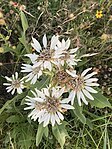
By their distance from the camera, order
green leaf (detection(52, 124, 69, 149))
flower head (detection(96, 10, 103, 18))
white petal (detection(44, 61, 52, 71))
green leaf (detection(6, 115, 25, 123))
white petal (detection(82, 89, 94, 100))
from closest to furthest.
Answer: white petal (detection(44, 61, 52, 71)), white petal (detection(82, 89, 94, 100)), green leaf (detection(52, 124, 69, 149)), green leaf (detection(6, 115, 25, 123)), flower head (detection(96, 10, 103, 18))

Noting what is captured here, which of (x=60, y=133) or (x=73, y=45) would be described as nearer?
(x=60, y=133)

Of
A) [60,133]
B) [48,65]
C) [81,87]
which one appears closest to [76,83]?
[81,87]

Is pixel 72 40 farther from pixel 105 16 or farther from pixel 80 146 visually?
pixel 80 146

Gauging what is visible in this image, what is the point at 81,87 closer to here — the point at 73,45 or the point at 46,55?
the point at 46,55

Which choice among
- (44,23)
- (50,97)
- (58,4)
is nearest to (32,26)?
(44,23)

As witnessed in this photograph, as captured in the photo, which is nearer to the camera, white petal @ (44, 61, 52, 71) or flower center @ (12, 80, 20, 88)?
white petal @ (44, 61, 52, 71)

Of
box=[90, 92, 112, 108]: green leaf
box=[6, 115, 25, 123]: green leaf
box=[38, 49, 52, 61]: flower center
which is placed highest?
box=[38, 49, 52, 61]: flower center

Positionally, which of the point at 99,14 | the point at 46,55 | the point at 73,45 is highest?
the point at 99,14

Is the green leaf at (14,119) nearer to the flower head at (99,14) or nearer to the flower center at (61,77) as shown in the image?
the flower center at (61,77)

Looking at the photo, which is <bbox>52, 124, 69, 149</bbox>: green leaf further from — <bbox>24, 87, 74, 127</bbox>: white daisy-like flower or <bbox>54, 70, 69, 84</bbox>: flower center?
<bbox>54, 70, 69, 84</bbox>: flower center

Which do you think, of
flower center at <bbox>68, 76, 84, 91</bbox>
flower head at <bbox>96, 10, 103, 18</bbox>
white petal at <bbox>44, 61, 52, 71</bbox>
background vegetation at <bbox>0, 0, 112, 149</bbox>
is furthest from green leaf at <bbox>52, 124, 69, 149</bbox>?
flower head at <bbox>96, 10, 103, 18</bbox>

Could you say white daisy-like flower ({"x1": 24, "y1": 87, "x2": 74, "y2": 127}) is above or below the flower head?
below

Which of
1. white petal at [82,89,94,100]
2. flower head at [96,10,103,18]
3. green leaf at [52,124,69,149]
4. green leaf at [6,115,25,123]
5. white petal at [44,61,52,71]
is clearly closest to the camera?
white petal at [44,61,52,71]
